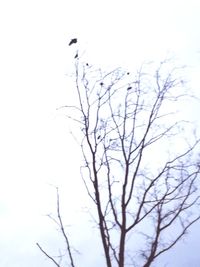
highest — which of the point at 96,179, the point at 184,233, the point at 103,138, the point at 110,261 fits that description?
the point at 103,138

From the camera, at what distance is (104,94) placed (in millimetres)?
13328

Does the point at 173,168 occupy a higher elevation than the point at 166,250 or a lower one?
higher

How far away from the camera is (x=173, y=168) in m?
13.2

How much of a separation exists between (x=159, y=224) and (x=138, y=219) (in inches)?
23.3

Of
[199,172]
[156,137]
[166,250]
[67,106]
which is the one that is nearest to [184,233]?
[166,250]

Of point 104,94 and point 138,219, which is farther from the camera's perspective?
point 104,94

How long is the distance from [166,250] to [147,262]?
24.3 inches

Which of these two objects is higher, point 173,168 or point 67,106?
point 67,106

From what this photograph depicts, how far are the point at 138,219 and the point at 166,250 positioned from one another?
1.05 metres

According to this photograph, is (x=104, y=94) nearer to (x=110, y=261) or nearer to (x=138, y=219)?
(x=138, y=219)

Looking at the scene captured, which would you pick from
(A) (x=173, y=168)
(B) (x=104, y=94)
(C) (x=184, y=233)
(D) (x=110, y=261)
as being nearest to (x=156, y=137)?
(A) (x=173, y=168)

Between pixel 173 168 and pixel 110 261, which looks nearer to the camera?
pixel 110 261

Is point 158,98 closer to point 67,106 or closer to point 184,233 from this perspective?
point 67,106

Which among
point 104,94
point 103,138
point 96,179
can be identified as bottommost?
point 96,179
